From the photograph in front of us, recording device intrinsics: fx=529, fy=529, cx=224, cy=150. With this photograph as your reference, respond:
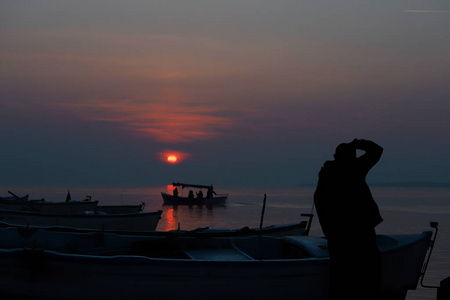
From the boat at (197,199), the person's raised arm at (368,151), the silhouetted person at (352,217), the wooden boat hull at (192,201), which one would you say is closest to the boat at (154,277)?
the silhouetted person at (352,217)

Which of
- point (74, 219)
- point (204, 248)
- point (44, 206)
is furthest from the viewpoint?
point (44, 206)

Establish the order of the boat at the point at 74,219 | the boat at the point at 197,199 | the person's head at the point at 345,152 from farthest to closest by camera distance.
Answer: the boat at the point at 197,199
the boat at the point at 74,219
the person's head at the point at 345,152

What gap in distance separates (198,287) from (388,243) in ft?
14.3

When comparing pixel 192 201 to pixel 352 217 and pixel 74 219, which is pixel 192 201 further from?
pixel 352 217

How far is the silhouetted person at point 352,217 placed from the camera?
9281 mm

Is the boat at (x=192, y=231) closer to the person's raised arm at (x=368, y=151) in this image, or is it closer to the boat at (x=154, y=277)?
the boat at (x=154, y=277)

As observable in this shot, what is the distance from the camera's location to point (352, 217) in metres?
9.30

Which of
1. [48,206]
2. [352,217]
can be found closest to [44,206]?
[48,206]

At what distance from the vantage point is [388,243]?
36.9 feet

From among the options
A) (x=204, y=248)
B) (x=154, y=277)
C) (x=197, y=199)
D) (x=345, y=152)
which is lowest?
(x=197, y=199)

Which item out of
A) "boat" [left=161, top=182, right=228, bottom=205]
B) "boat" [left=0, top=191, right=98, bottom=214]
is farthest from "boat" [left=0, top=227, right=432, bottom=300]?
"boat" [left=161, top=182, right=228, bottom=205]

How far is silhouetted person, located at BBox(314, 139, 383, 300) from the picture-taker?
9281 millimetres

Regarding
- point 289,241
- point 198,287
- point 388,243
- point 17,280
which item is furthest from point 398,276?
point 17,280

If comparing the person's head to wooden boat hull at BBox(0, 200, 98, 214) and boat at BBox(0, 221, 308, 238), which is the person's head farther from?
wooden boat hull at BBox(0, 200, 98, 214)
